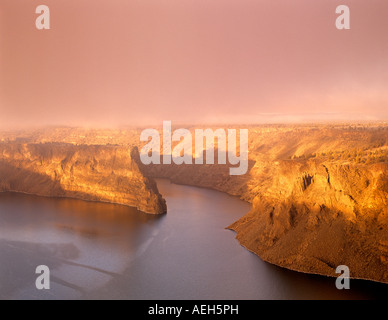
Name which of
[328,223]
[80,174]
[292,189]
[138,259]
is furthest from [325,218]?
[80,174]

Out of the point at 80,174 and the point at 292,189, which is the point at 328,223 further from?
the point at 80,174

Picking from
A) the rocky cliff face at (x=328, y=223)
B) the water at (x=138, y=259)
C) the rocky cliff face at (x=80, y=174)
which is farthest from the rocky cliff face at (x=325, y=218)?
the rocky cliff face at (x=80, y=174)

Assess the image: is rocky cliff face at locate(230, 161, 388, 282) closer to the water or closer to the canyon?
the canyon

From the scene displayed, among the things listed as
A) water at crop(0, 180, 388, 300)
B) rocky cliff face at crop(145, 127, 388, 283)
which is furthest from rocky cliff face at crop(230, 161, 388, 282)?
water at crop(0, 180, 388, 300)

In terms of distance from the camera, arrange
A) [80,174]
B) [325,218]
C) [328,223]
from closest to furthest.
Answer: [328,223], [325,218], [80,174]
